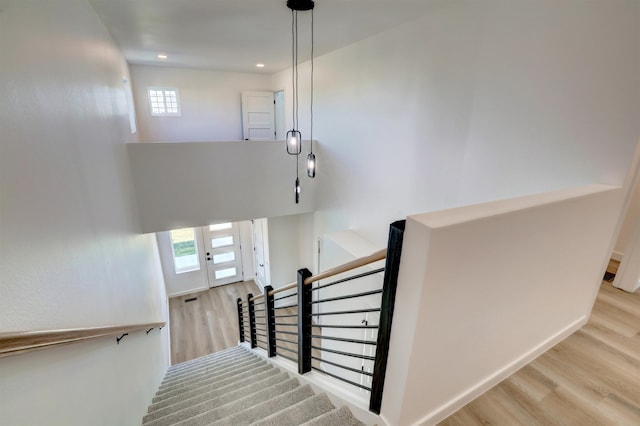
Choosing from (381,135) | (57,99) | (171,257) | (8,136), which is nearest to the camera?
(8,136)

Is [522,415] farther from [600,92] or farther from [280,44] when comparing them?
[280,44]

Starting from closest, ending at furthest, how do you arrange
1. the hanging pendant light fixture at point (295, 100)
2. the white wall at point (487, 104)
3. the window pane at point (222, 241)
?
the white wall at point (487, 104), the hanging pendant light fixture at point (295, 100), the window pane at point (222, 241)

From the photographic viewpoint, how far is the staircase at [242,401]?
5.78 ft

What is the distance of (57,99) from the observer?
5.04ft

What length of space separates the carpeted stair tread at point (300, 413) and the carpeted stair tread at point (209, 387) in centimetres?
118

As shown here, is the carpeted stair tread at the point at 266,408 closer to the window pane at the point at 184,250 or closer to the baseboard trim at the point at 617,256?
the baseboard trim at the point at 617,256

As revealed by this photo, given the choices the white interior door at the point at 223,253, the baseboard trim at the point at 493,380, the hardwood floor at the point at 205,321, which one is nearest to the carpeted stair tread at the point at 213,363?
the hardwood floor at the point at 205,321

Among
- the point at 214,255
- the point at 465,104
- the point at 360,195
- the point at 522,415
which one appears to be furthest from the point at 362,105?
the point at 214,255

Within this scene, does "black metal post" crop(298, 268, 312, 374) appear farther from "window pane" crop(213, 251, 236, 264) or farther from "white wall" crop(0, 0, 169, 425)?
"window pane" crop(213, 251, 236, 264)

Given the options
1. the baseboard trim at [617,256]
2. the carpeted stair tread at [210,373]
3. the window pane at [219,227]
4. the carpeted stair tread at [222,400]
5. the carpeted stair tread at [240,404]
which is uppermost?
the baseboard trim at [617,256]

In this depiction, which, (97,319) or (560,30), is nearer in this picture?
(97,319)

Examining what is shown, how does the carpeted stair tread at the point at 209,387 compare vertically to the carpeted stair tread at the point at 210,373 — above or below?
above

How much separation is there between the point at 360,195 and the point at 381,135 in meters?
0.94

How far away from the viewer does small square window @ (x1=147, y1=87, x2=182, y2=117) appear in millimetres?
5961
